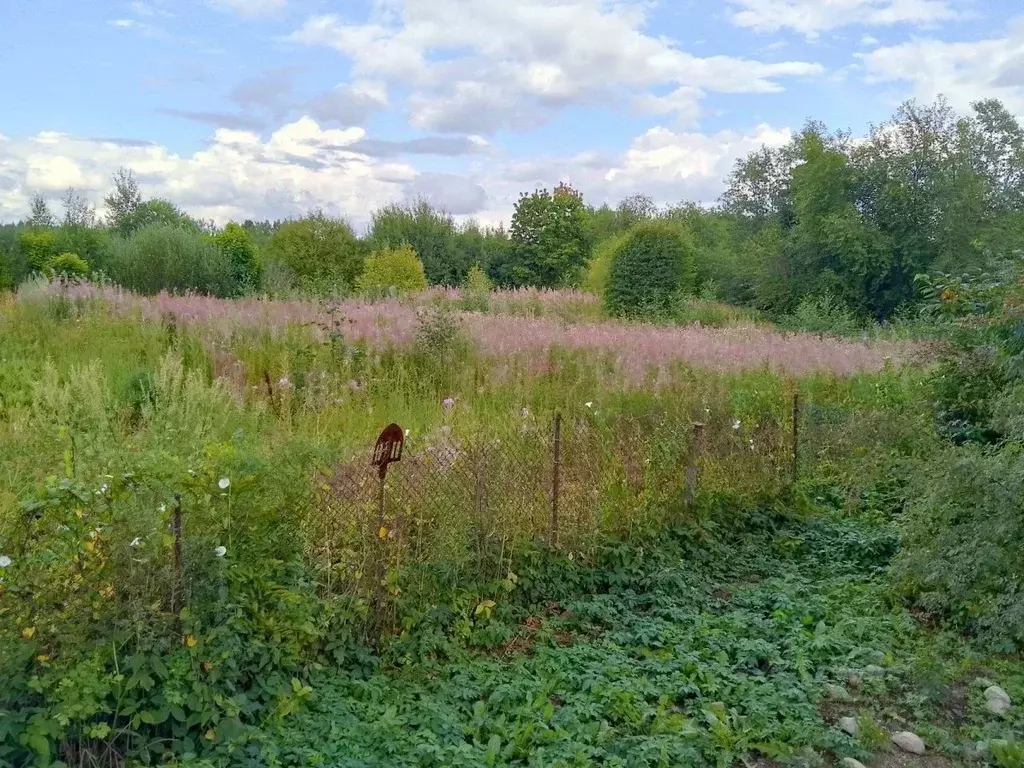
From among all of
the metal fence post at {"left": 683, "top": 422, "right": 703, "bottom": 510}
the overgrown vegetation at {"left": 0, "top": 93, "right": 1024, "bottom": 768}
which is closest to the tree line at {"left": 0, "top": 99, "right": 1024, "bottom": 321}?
the overgrown vegetation at {"left": 0, "top": 93, "right": 1024, "bottom": 768}

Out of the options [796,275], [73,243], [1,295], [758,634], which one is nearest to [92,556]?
[758,634]

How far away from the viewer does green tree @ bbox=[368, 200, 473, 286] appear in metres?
32.4

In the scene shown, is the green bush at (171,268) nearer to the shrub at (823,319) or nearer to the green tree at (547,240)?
the shrub at (823,319)

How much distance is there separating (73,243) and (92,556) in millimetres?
29642

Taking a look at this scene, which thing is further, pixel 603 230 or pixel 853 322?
pixel 603 230

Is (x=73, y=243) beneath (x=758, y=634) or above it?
above

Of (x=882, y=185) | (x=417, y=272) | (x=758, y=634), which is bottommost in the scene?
(x=758, y=634)

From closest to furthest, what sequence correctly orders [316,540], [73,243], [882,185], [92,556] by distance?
1. [92,556]
2. [316,540]
3. [882,185]
4. [73,243]

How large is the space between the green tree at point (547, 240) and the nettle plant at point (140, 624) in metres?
31.2

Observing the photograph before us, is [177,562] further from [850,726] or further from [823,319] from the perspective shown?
[823,319]

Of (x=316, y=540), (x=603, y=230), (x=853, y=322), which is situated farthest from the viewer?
(x=603, y=230)

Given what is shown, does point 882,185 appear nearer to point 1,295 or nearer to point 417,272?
point 417,272

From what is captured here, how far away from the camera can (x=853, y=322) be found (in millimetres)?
22750

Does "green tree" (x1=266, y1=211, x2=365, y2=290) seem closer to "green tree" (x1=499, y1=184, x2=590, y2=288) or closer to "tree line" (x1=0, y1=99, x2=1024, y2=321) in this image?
"tree line" (x1=0, y1=99, x2=1024, y2=321)
